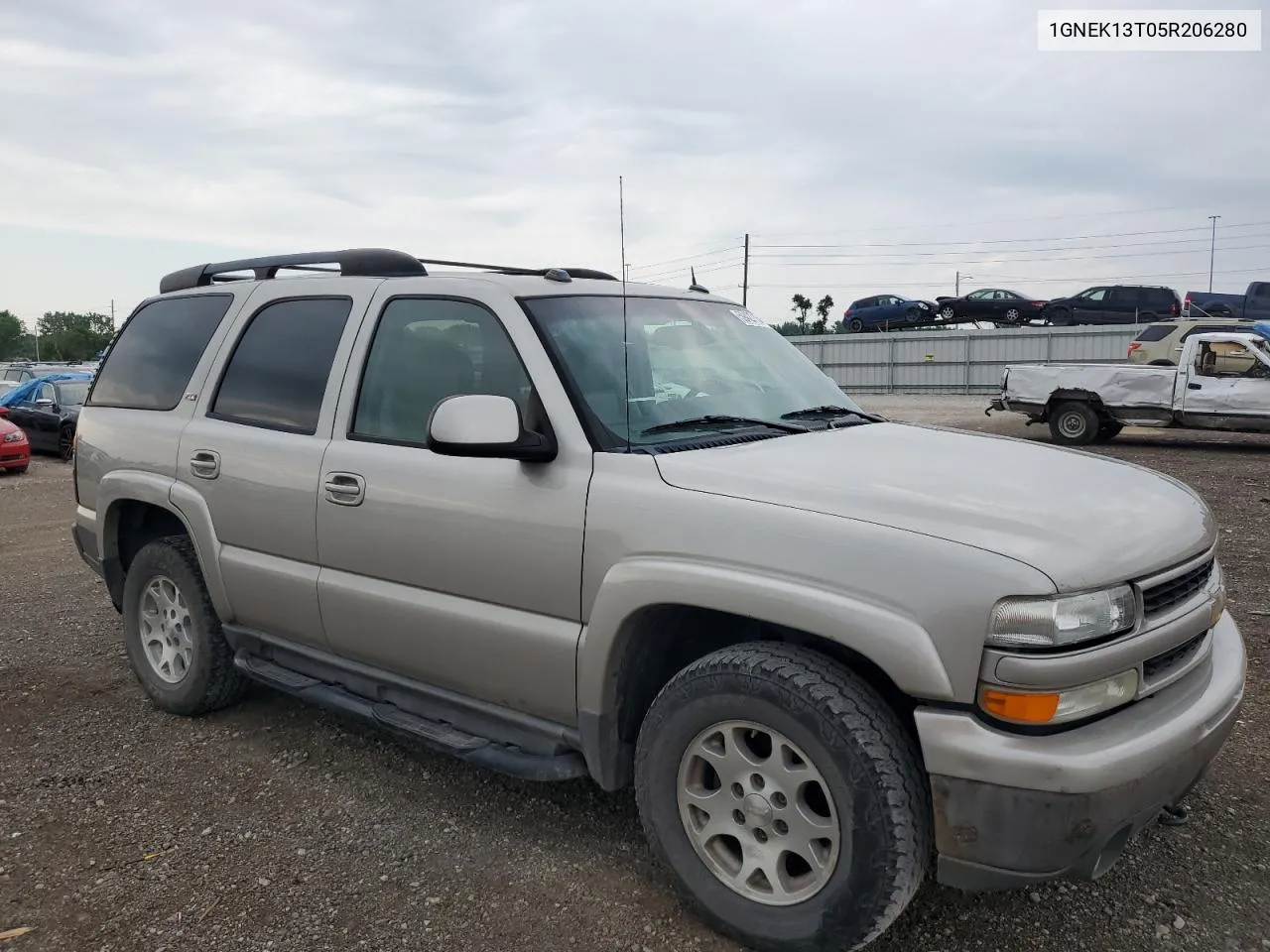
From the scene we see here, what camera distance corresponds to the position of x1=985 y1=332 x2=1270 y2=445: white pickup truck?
578 inches

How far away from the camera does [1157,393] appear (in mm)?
15266

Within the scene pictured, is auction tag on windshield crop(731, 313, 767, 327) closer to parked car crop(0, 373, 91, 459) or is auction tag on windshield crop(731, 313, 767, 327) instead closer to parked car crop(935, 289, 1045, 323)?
parked car crop(0, 373, 91, 459)

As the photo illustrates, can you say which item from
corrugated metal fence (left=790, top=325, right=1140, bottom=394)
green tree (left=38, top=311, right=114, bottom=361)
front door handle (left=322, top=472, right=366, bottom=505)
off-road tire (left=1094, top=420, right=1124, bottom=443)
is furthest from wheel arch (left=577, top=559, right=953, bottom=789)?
green tree (left=38, top=311, right=114, bottom=361)

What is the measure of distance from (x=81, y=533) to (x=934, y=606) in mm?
4361

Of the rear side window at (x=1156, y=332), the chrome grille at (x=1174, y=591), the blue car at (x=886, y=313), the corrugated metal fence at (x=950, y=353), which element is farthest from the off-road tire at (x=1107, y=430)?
the blue car at (x=886, y=313)

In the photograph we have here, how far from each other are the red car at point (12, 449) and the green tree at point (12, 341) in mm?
130002

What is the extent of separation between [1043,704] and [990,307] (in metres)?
31.6

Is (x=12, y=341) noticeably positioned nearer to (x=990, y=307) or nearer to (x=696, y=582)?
(x=990, y=307)

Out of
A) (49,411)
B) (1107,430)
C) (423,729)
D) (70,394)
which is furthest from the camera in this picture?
(70,394)

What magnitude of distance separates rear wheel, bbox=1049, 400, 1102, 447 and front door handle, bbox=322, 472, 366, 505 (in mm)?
14798

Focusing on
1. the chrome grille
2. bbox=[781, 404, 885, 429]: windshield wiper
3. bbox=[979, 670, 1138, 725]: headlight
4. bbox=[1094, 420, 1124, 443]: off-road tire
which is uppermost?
bbox=[781, 404, 885, 429]: windshield wiper

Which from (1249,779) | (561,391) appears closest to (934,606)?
(561,391)

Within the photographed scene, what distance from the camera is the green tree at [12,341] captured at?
12631 centimetres

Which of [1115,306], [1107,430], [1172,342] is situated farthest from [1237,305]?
[1107,430]
